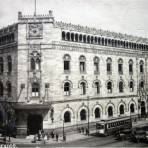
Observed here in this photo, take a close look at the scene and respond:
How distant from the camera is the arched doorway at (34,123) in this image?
3775 centimetres

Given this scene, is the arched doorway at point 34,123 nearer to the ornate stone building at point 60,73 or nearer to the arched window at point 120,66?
the ornate stone building at point 60,73

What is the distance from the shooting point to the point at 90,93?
4303cm

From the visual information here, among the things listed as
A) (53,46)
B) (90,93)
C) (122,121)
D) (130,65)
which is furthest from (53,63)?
(130,65)

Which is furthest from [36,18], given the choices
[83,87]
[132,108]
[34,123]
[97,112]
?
[132,108]

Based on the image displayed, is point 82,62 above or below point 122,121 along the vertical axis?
above

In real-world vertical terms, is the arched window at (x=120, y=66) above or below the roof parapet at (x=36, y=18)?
below

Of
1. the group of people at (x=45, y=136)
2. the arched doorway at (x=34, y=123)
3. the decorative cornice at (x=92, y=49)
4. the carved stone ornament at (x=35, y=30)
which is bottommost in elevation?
A: the group of people at (x=45, y=136)

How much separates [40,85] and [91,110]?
10.4m

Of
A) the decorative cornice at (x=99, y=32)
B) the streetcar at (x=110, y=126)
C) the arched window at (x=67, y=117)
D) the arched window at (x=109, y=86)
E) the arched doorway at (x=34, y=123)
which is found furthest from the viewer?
the arched window at (x=109, y=86)

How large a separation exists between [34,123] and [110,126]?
11216 millimetres

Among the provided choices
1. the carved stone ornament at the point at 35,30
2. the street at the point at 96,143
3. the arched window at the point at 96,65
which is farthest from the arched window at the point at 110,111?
the carved stone ornament at the point at 35,30

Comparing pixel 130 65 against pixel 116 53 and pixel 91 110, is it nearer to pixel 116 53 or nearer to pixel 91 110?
pixel 116 53

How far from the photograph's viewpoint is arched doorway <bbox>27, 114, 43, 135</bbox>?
37750 mm

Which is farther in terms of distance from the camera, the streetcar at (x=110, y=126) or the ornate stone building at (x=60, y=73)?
the ornate stone building at (x=60, y=73)
